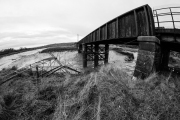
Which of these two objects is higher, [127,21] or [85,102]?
[127,21]

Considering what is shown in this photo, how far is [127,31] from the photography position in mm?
6082

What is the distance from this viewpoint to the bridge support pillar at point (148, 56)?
3982mm

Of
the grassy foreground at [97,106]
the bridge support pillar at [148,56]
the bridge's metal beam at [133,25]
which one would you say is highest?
the bridge's metal beam at [133,25]

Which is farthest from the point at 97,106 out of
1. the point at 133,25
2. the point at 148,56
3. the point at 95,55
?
the point at 95,55

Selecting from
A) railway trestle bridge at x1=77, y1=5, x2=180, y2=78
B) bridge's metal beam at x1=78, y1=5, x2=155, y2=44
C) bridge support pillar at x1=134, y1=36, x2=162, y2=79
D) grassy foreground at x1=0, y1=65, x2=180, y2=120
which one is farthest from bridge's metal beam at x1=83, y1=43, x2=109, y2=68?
grassy foreground at x1=0, y1=65, x2=180, y2=120

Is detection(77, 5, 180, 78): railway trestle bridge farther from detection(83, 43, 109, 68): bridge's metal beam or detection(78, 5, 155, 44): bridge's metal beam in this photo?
detection(83, 43, 109, 68): bridge's metal beam

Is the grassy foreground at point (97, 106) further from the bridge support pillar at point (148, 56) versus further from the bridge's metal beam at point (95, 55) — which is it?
the bridge's metal beam at point (95, 55)

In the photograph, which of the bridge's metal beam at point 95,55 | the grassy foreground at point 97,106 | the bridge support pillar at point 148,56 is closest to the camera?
the grassy foreground at point 97,106

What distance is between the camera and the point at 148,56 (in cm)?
418

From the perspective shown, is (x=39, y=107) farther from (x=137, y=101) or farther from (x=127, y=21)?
(x=127, y=21)

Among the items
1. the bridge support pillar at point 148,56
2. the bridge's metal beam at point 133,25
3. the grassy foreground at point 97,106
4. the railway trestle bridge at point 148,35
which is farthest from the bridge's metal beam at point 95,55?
the grassy foreground at point 97,106

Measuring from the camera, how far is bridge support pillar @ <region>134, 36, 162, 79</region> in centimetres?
398

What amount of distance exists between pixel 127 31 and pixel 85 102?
230 inches

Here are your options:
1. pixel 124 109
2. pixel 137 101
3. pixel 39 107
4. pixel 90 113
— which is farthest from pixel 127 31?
pixel 39 107
